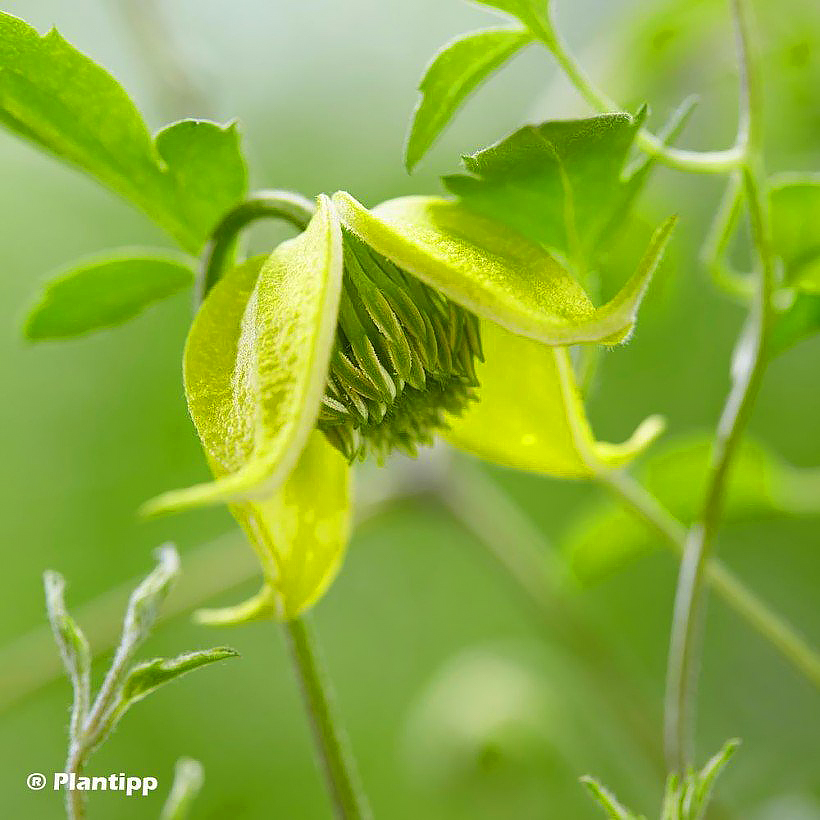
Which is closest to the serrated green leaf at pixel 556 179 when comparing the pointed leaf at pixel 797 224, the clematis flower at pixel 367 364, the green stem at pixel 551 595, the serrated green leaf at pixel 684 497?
the clematis flower at pixel 367 364

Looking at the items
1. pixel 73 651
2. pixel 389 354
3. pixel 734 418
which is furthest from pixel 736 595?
pixel 73 651

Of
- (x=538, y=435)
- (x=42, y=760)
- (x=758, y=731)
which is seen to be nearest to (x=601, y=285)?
(x=538, y=435)

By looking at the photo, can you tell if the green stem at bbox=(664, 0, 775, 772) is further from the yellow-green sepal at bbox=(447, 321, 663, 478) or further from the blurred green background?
the blurred green background

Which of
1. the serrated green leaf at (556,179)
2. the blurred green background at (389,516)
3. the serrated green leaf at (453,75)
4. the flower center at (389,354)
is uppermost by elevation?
the blurred green background at (389,516)

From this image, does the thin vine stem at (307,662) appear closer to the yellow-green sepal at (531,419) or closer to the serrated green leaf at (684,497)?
the yellow-green sepal at (531,419)

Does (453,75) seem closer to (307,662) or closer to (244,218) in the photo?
(244,218)

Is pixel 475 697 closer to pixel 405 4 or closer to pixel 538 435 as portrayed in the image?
pixel 538 435

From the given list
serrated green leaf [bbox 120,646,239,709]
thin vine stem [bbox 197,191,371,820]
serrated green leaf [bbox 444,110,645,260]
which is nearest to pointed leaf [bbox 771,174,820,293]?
serrated green leaf [bbox 444,110,645,260]
